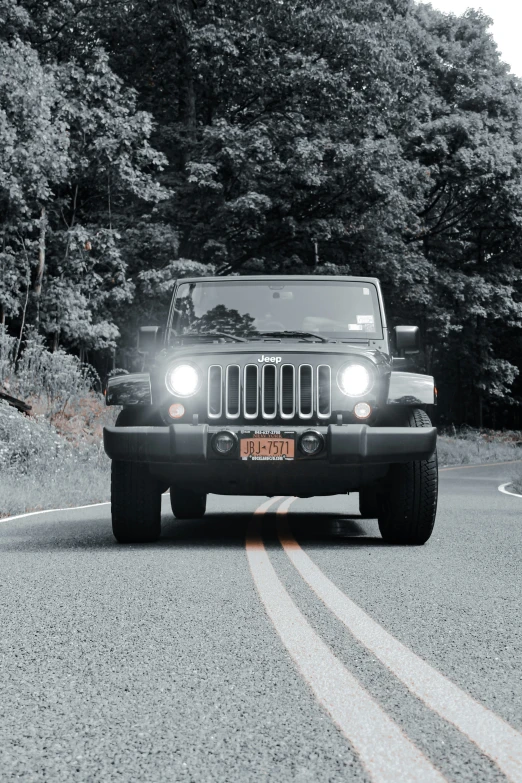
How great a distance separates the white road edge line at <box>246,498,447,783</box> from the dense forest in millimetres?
16748

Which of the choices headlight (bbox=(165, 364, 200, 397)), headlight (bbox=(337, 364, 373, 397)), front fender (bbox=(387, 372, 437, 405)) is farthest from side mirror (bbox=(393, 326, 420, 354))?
headlight (bbox=(165, 364, 200, 397))

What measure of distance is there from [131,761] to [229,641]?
71.2 inches

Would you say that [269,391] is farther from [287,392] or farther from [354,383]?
[354,383]

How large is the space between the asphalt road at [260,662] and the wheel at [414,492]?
0.26 metres

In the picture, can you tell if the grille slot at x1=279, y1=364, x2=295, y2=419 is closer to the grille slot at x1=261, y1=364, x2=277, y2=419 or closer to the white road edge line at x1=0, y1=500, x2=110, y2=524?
the grille slot at x1=261, y1=364, x2=277, y2=419

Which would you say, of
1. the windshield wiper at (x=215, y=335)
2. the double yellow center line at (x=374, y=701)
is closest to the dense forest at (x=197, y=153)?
the windshield wiper at (x=215, y=335)

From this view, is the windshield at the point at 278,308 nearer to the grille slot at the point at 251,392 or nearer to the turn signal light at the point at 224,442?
the grille slot at the point at 251,392

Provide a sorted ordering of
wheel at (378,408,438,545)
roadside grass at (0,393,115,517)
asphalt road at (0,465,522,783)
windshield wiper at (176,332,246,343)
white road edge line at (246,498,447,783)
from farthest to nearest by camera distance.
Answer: roadside grass at (0,393,115,517) → windshield wiper at (176,332,246,343) → wheel at (378,408,438,545) → asphalt road at (0,465,522,783) → white road edge line at (246,498,447,783)

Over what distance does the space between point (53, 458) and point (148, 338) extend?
27.4ft

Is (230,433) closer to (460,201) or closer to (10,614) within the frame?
(10,614)

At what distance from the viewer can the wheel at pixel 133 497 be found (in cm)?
877

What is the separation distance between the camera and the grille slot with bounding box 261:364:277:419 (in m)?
8.52

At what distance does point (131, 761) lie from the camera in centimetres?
330

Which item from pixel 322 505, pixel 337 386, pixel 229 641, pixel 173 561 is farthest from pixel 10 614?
pixel 322 505
